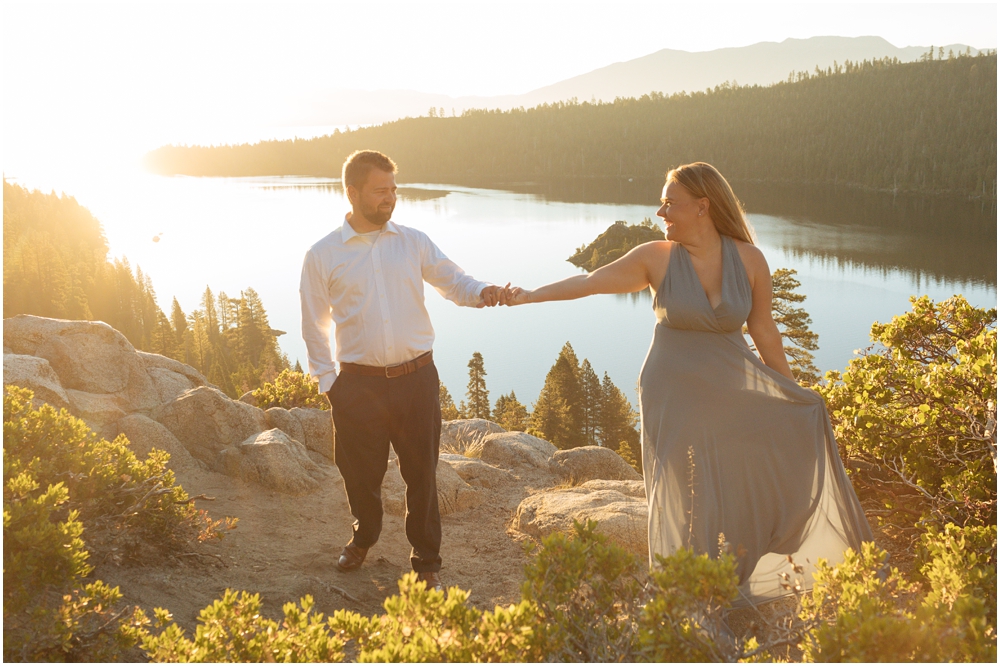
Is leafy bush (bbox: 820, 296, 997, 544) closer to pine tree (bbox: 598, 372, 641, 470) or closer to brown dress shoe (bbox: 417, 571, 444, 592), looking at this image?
brown dress shoe (bbox: 417, 571, 444, 592)

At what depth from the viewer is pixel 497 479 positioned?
23.9 ft

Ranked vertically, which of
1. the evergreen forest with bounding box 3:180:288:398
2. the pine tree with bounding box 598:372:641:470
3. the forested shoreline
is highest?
the forested shoreline

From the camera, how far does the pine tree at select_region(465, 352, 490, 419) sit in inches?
1629

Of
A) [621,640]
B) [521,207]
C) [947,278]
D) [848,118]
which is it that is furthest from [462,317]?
[848,118]

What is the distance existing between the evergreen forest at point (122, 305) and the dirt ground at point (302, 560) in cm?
4325

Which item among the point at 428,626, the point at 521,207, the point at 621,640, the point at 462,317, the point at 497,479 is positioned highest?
the point at 521,207

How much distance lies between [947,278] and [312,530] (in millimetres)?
72501

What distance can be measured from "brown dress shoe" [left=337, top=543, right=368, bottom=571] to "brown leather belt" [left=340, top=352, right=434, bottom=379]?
1.32 metres

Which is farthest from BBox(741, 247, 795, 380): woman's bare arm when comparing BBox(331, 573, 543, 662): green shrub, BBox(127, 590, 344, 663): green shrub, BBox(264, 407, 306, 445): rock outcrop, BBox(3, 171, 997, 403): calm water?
BBox(3, 171, 997, 403): calm water

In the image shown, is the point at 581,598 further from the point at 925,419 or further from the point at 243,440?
the point at 243,440

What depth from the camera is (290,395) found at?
8609mm

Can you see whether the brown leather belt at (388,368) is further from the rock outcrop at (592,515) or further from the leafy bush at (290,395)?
the leafy bush at (290,395)

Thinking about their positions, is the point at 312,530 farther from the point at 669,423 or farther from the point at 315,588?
the point at 669,423

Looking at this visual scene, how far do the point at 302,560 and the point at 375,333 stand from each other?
6.22ft
